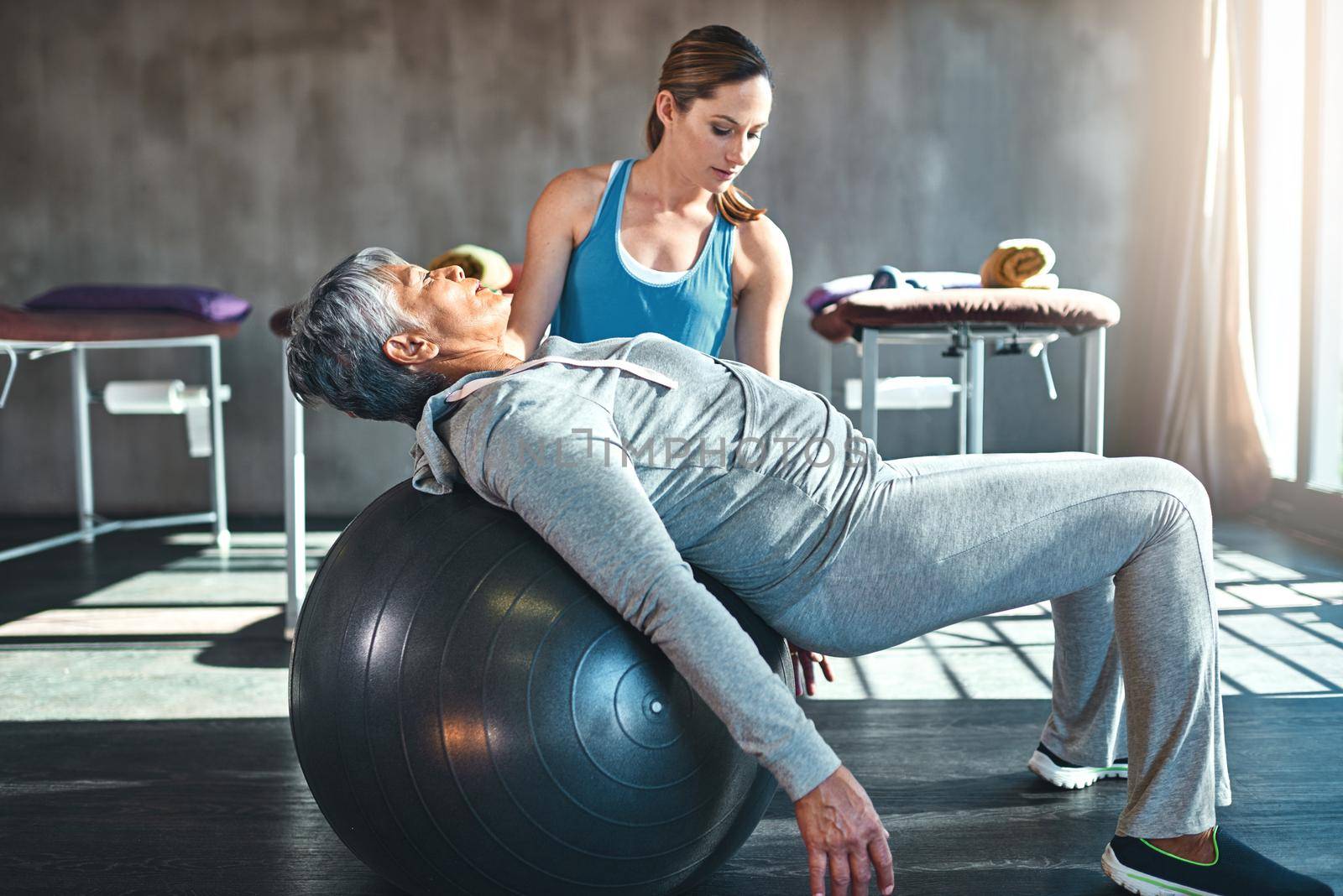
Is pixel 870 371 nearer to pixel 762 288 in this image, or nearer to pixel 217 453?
pixel 762 288

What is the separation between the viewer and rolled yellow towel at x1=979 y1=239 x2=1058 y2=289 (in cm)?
221

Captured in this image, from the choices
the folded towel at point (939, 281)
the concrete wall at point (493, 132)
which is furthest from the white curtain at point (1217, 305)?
the folded towel at point (939, 281)

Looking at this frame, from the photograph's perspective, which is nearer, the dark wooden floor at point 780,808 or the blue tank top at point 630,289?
the dark wooden floor at point 780,808

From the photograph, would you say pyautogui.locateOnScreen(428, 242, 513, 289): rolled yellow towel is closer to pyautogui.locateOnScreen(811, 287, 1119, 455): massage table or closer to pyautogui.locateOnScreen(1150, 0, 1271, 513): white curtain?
pyautogui.locateOnScreen(811, 287, 1119, 455): massage table

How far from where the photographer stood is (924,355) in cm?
460

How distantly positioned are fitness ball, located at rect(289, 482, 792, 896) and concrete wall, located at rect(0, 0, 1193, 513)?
142 inches

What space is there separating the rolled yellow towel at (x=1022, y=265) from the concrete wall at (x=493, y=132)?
7.73 ft

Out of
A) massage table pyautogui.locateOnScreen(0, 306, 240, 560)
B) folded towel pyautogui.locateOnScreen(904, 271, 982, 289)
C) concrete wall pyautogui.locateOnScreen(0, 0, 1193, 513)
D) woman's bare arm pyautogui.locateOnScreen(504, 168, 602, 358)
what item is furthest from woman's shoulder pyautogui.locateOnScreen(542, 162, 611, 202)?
concrete wall pyautogui.locateOnScreen(0, 0, 1193, 513)

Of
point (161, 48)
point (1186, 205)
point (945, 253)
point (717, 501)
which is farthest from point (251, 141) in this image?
point (717, 501)

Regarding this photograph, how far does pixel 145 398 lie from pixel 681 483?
329cm

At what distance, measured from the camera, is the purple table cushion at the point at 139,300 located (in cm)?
345

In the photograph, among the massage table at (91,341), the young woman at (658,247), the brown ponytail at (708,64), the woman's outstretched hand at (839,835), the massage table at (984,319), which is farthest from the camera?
the massage table at (91,341)

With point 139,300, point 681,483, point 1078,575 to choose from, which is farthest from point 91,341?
point 1078,575

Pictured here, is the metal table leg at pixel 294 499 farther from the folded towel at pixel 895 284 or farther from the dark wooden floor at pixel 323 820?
the folded towel at pixel 895 284
